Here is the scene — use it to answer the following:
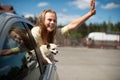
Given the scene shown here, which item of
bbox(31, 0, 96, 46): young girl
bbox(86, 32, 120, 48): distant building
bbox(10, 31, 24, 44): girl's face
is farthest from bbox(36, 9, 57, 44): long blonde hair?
bbox(86, 32, 120, 48): distant building

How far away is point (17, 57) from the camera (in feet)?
7.98

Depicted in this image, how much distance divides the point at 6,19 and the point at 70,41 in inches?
1836

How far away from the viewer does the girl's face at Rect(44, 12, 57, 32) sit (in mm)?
3525

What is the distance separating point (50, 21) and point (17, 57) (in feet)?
3.90

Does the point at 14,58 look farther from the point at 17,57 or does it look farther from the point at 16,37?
the point at 16,37

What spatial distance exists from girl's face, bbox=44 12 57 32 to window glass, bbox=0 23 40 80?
1.33 feet

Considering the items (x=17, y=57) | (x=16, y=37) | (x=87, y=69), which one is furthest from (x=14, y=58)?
(x=87, y=69)

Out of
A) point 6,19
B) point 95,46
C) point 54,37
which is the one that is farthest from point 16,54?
point 95,46

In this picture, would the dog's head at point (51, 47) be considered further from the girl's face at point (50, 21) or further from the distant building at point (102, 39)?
the distant building at point (102, 39)

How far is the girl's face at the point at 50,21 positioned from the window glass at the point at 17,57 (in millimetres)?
405

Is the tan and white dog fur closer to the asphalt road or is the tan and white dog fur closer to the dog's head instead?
the dog's head

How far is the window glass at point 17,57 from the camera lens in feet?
6.64

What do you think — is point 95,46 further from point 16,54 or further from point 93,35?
point 16,54

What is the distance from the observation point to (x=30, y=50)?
3148 mm
